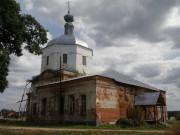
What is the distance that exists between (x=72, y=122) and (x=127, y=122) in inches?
209

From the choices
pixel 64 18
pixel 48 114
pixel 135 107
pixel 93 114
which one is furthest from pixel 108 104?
pixel 64 18

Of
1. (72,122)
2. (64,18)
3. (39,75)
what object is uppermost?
(64,18)

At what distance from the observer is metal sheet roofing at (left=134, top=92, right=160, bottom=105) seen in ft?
78.8

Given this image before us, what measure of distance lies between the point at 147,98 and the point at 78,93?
6.74m

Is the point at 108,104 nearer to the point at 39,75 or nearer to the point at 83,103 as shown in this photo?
the point at 83,103

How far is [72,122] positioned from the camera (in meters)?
23.8

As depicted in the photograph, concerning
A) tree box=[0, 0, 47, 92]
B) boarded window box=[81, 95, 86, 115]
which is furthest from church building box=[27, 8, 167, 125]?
tree box=[0, 0, 47, 92]

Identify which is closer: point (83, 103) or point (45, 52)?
point (83, 103)

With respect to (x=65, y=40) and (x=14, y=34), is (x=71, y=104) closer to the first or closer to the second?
(x=65, y=40)

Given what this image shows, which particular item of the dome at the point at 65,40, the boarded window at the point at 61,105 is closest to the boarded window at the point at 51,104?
the boarded window at the point at 61,105

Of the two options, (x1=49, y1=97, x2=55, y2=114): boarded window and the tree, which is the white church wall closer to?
(x1=49, y1=97, x2=55, y2=114): boarded window

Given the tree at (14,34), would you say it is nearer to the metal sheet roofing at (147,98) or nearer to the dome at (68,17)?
the metal sheet roofing at (147,98)

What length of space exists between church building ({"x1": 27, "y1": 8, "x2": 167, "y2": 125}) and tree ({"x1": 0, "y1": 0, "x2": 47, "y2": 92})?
25.4ft

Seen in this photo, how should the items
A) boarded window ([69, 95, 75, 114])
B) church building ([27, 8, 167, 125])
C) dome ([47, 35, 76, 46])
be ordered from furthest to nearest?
dome ([47, 35, 76, 46]), boarded window ([69, 95, 75, 114]), church building ([27, 8, 167, 125])
